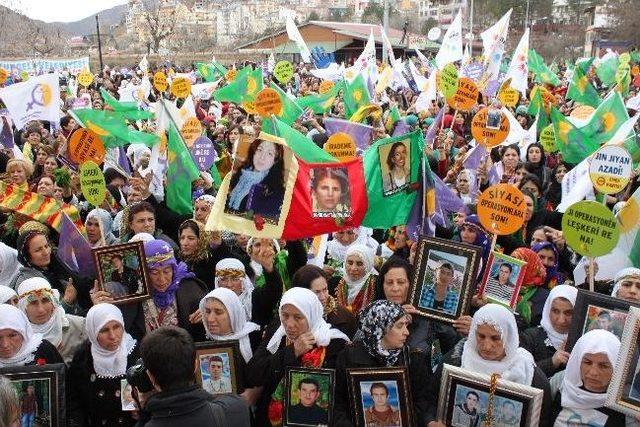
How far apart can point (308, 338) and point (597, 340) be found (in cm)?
129

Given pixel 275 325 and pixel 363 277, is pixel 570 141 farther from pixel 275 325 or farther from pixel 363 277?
pixel 275 325

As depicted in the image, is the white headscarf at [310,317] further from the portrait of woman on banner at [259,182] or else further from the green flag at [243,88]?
the green flag at [243,88]

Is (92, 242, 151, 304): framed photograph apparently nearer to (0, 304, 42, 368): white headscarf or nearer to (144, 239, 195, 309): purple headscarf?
(144, 239, 195, 309): purple headscarf

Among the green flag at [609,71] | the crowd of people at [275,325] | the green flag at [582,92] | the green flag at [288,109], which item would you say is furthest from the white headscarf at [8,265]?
the green flag at [609,71]

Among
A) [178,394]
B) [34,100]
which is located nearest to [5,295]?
[178,394]

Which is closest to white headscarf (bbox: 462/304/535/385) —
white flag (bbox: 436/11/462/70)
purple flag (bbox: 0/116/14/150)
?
purple flag (bbox: 0/116/14/150)

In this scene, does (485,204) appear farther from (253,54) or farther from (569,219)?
(253,54)

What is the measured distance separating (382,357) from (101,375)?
4.66 ft

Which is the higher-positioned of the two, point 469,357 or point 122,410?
point 469,357

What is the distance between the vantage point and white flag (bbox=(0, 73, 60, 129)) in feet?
29.4

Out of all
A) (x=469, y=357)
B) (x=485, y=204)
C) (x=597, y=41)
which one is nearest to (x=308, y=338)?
(x=469, y=357)

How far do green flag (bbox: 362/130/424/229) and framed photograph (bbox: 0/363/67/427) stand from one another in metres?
2.51

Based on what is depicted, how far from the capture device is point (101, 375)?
3.49 metres

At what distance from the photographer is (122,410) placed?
3490 mm
